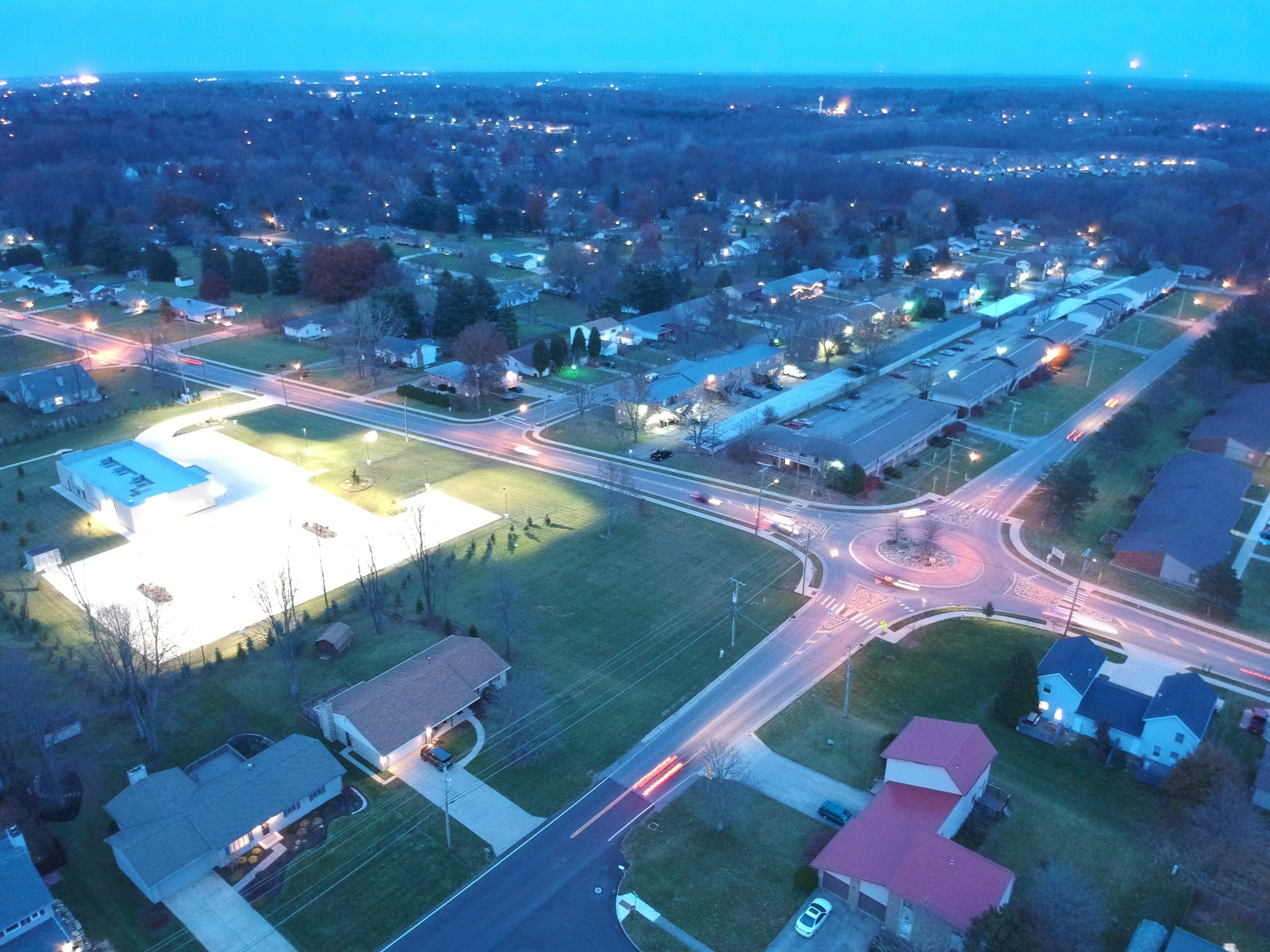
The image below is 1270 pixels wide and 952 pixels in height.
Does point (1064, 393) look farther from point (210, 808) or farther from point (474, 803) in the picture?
point (210, 808)

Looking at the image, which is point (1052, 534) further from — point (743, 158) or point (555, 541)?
point (743, 158)

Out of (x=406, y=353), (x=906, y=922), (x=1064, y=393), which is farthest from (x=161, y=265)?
(x=906, y=922)

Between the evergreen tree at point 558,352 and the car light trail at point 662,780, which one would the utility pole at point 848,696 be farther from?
the evergreen tree at point 558,352

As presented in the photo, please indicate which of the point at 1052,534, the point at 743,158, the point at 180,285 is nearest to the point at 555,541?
the point at 1052,534

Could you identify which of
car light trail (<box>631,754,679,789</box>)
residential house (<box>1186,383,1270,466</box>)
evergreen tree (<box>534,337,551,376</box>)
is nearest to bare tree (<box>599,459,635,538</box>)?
car light trail (<box>631,754,679,789</box>)

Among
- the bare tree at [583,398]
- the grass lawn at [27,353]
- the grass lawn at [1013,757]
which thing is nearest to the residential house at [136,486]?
the bare tree at [583,398]

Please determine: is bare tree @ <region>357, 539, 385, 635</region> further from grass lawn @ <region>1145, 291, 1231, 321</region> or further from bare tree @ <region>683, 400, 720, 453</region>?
grass lawn @ <region>1145, 291, 1231, 321</region>
